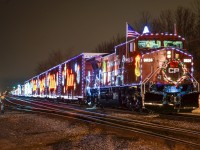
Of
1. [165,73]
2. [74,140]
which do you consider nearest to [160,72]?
[165,73]

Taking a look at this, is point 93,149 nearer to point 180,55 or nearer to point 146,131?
point 146,131

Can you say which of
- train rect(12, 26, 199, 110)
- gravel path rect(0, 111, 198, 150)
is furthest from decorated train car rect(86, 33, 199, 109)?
gravel path rect(0, 111, 198, 150)

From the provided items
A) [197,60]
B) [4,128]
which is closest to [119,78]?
[4,128]

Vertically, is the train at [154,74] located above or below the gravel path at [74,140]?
above

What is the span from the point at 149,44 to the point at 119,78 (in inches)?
151

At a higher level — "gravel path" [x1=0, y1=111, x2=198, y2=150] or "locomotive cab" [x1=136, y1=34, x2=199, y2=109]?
"locomotive cab" [x1=136, y1=34, x2=199, y2=109]

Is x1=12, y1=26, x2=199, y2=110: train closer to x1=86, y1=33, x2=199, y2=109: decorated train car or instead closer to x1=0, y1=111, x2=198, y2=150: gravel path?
x1=86, y1=33, x2=199, y2=109: decorated train car

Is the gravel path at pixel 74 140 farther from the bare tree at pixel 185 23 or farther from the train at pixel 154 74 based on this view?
the bare tree at pixel 185 23

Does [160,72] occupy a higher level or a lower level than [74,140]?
higher

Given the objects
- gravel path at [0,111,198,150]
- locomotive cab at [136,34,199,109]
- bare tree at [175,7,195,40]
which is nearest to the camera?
gravel path at [0,111,198,150]

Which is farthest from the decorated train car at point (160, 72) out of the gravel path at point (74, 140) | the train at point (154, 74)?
the gravel path at point (74, 140)

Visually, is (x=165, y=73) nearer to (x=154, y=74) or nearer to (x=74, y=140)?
(x=154, y=74)

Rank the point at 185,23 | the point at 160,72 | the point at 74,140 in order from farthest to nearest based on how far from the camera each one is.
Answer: the point at 185,23
the point at 160,72
the point at 74,140

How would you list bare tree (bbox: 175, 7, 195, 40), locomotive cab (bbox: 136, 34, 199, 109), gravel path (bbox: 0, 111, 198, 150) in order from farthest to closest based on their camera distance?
bare tree (bbox: 175, 7, 195, 40), locomotive cab (bbox: 136, 34, 199, 109), gravel path (bbox: 0, 111, 198, 150)
